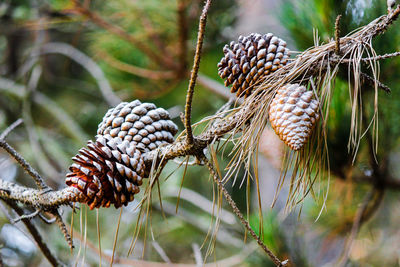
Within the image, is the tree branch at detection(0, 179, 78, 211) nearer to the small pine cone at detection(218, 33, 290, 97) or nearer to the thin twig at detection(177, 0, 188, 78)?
the small pine cone at detection(218, 33, 290, 97)

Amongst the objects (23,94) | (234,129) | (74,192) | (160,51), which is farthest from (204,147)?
(23,94)

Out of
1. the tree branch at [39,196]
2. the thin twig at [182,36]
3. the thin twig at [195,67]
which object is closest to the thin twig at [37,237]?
the tree branch at [39,196]

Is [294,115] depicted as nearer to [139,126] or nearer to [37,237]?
[139,126]

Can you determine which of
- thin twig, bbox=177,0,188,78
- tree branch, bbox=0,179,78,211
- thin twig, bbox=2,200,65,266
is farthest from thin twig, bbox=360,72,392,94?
thin twig, bbox=177,0,188,78

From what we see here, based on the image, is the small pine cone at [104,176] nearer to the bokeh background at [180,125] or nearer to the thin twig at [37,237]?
the bokeh background at [180,125]

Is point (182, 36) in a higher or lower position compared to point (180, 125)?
higher

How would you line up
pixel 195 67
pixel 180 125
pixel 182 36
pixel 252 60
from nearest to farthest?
pixel 195 67 → pixel 252 60 → pixel 182 36 → pixel 180 125

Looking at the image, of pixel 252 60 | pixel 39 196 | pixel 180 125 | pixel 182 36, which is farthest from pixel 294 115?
pixel 180 125
